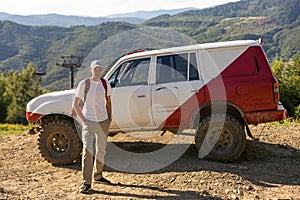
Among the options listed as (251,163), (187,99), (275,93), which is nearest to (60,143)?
(187,99)

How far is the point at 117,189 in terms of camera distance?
577 cm

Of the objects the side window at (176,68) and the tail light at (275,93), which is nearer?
the tail light at (275,93)

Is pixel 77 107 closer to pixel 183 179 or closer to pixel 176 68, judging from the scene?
pixel 183 179

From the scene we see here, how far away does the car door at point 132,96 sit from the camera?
6.95 metres

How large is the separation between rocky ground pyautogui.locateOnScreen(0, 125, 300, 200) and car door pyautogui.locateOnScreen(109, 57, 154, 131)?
92 cm

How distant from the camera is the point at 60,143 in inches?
286

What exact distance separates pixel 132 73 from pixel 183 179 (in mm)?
2244

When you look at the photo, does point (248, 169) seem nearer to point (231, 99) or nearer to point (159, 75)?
point (231, 99)

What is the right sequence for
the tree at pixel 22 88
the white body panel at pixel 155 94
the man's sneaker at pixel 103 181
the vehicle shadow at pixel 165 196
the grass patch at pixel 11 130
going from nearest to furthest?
the vehicle shadow at pixel 165 196 < the man's sneaker at pixel 103 181 < the white body panel at pixel 155 94 < the grass patch at pixel 11 130 < the tree at pixel 22 88

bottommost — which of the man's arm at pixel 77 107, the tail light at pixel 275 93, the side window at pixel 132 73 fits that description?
the man's arm at pixel 77 107

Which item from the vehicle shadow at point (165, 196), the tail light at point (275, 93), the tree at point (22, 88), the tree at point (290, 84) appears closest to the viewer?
the vehicle shadow at point (165, 196)

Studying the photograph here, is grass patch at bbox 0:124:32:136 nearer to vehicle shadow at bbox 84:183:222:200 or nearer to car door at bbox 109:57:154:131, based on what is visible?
car door at bbox 109:57:154:131

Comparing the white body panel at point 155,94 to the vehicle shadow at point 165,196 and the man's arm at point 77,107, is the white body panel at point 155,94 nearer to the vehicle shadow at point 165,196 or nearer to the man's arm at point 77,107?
the man's arm at point 77,107

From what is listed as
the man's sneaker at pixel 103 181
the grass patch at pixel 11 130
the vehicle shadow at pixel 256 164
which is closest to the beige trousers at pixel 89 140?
the man's sneaker at pixel 103 181
